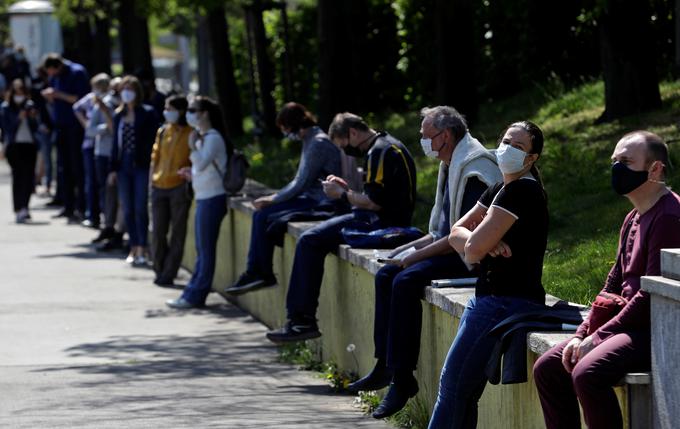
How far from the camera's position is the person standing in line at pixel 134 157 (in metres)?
16.5

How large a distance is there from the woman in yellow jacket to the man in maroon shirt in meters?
9.33

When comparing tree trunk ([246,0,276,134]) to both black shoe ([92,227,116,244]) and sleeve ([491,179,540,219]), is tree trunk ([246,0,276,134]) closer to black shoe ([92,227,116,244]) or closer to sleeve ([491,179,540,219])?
black shoe ([92,227,116,244])

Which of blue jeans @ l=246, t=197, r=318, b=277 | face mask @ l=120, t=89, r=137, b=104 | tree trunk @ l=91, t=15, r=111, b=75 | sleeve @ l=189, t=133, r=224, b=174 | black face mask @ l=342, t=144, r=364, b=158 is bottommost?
blue jeans @ l=246, t=197, r=318, b=277

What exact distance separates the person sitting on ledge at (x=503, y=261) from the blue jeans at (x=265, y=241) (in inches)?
202

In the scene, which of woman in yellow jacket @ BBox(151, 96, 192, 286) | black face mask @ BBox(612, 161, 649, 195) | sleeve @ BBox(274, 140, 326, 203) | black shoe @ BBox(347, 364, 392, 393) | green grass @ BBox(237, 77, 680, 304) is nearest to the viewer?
black face mask @ BBox(612, 161, 649, 195)

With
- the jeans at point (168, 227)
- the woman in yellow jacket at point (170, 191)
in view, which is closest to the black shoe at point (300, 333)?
the woman in yellow jacket at point (170, 191)

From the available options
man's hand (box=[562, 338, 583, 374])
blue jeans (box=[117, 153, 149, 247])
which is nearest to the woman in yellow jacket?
blue jeans (box=[117, 153, 149, 247])

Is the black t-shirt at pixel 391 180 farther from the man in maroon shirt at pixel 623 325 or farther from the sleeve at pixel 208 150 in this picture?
the sleeve at pixel 208 150

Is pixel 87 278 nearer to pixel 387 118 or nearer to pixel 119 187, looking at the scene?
pixel 119 187

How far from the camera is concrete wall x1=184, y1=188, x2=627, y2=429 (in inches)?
275

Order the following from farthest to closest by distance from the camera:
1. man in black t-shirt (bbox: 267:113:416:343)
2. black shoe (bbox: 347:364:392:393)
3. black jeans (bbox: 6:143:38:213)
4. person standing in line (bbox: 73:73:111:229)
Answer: black jeans (bbox: 6:143:38:213), person standing in line (bbox: 73:73:111:229), man in black t-shirt (bbox: 267:113:416:343), black shoe (bbox: 347:364:392:393)

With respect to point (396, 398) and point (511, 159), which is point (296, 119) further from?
point (511, 159)

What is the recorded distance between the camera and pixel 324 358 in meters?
11.2

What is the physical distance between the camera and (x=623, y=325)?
5.76m
